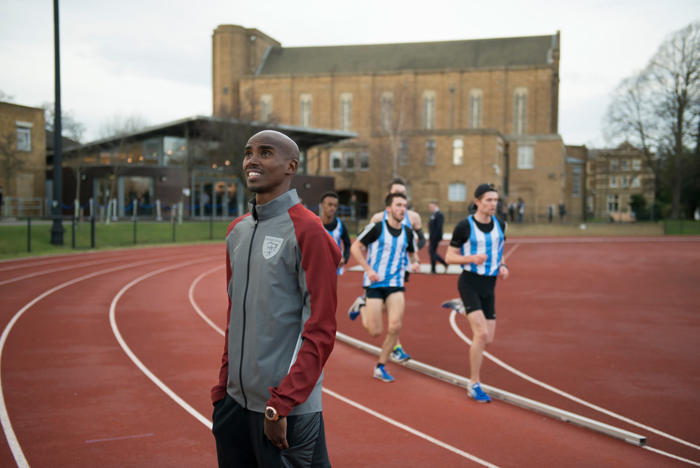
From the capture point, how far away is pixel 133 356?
8297 millimetres

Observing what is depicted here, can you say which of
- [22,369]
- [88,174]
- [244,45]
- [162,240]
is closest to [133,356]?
[22,369]

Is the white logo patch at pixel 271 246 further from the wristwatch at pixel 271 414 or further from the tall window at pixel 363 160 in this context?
the tall window at pixel 363 160

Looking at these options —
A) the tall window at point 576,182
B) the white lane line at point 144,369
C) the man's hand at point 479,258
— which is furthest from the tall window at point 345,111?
the man's hand at point 479,258

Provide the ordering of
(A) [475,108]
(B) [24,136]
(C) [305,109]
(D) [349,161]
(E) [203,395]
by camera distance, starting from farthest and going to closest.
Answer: (C) [305,109]
(A) [475,108]
(D) [349,161]
(B) [24,136]
(E) [203,395]

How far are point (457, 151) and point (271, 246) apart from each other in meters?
50.3

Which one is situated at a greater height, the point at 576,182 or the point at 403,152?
the point at 403,152

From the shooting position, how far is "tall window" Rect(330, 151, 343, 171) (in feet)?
191

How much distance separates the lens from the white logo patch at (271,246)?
2475 mm

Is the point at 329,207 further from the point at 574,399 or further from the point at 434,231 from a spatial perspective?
the point at 434,231

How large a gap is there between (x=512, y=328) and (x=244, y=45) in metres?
64.0

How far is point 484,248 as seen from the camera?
21.5ft

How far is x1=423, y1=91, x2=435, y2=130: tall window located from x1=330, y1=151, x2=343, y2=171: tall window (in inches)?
545

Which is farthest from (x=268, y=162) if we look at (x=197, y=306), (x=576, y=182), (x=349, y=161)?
(x=576, y=182)

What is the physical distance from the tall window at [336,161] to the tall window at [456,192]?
1160 centimetres
